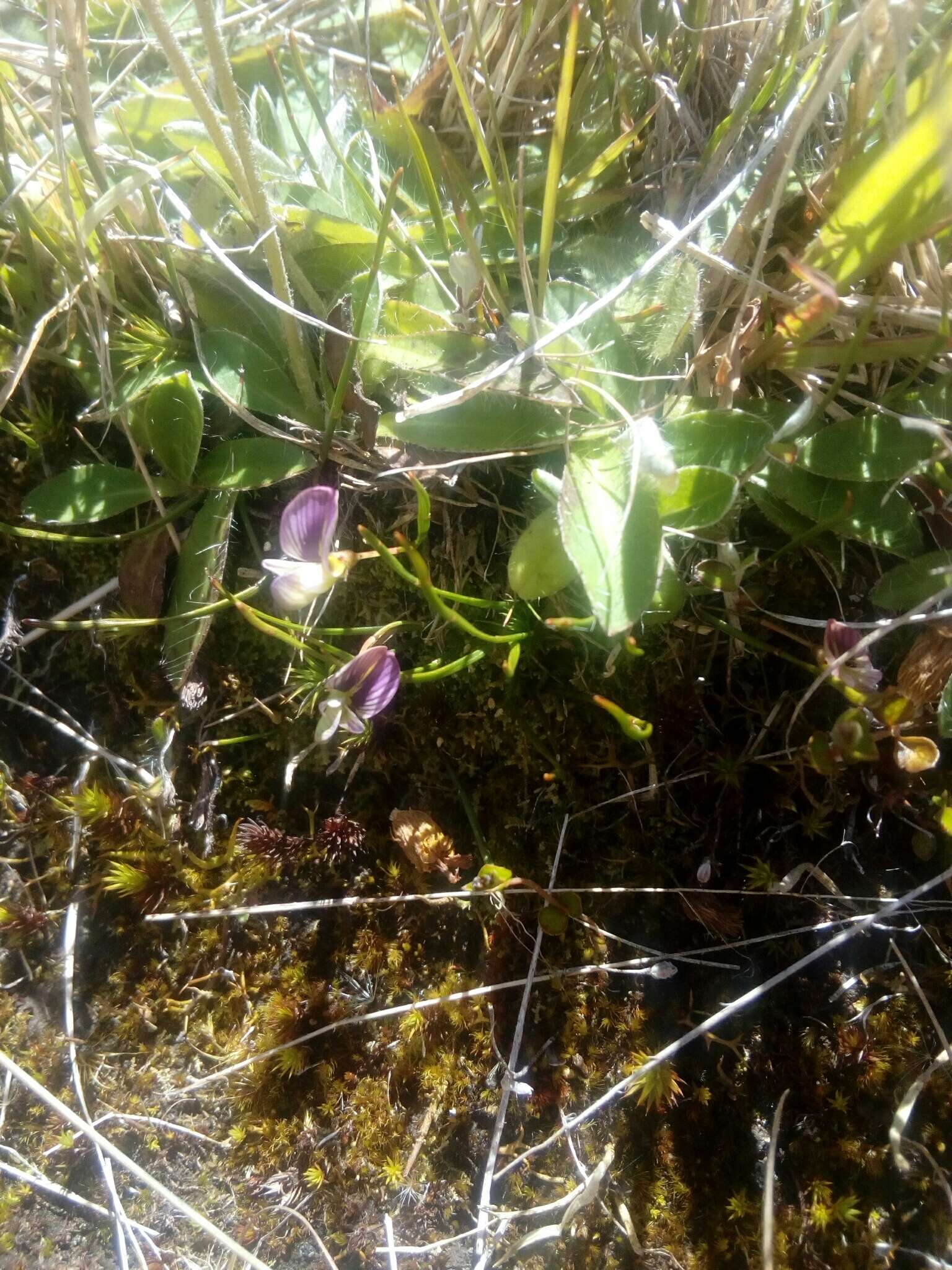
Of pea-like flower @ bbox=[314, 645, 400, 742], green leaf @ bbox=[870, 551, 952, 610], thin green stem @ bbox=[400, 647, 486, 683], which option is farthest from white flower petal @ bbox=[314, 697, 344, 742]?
green leaf @ bbox=[870, 551, 952, 610]

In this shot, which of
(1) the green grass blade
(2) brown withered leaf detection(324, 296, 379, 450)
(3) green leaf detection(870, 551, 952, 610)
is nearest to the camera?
(1) the green grass blade

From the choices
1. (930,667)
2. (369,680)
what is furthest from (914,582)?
(369,680)

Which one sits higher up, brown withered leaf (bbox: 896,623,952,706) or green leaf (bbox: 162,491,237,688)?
green leaf (bbox: 162,491,237,688)

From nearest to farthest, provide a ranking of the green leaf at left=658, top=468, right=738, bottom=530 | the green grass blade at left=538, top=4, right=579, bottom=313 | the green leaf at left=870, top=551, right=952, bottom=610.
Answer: the green grass blade at left=538, top=4, right=579, bottom=313
the green leaf at left=658, top=468, right=738, bottom=530
the green leaf at left=870, top=551, right=952, bottom=610

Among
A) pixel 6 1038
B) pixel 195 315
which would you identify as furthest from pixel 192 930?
pixel 195 315

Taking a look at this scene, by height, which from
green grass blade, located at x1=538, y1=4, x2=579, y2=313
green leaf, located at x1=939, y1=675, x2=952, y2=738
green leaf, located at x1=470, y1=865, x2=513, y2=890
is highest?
green grass blade, located at x1=538, y1=4, x2=579, y2=313

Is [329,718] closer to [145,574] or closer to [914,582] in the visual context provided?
[145,574]

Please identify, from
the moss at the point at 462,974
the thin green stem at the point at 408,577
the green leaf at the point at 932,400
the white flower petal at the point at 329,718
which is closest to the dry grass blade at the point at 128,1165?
the moss at the point at 462,974

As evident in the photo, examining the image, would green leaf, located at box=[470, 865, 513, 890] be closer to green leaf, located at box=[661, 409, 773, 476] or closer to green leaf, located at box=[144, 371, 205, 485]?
green leaf, located at box=[661, 409, 773, 476]
